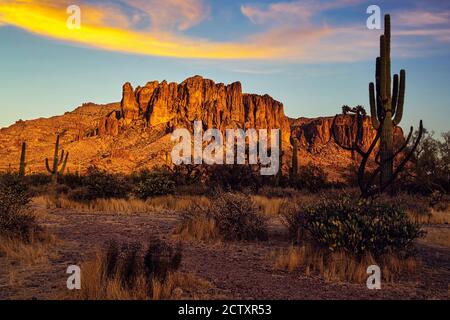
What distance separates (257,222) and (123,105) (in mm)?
113632

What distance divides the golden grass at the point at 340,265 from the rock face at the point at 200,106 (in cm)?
10292

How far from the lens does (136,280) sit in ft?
19.3

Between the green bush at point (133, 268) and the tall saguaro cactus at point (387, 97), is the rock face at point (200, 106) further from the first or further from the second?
the green bush at point (133, 268)

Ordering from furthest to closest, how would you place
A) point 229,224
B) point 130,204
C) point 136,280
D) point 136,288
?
point 130,204 → point 229,224 → point 136,280 → point 136,288

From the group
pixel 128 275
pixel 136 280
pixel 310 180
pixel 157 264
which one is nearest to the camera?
pixel 136 280

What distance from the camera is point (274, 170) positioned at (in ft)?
99.5

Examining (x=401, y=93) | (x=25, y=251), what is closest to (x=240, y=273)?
(x=25, y=251)

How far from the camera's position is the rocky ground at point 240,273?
6223 millimetres

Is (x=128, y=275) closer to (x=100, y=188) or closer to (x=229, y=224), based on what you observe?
(x=229, y=224)

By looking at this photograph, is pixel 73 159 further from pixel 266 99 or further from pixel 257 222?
pixel 257 222

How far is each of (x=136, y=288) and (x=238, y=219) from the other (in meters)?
5.42

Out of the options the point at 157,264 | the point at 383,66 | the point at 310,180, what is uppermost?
the point at 383,66
